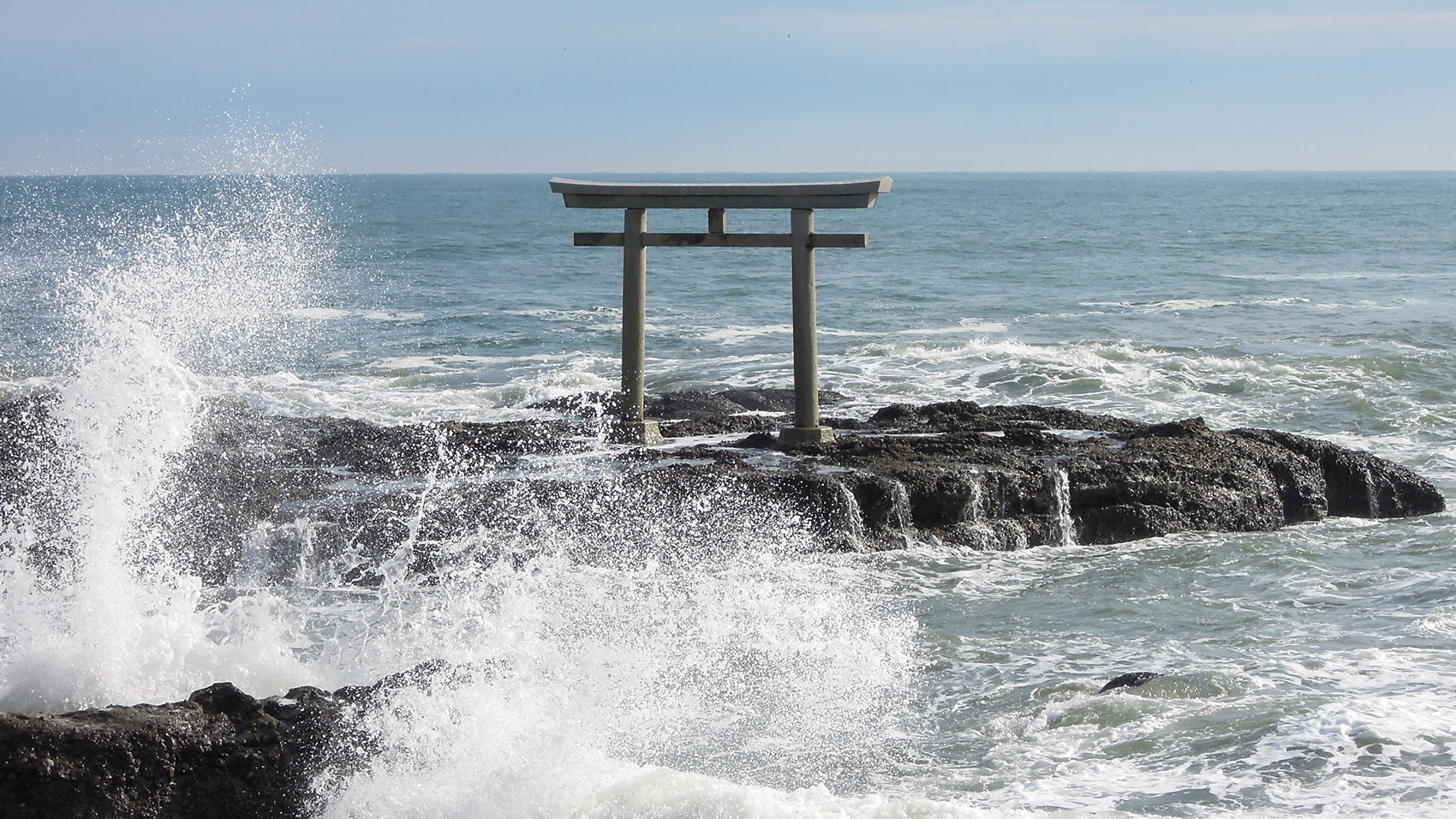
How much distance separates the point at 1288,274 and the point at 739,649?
98.3ft

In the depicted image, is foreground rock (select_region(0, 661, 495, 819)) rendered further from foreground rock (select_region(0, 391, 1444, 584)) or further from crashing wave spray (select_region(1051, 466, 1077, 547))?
crashing wave spray (select_region(1051, 466, 1077, 547))

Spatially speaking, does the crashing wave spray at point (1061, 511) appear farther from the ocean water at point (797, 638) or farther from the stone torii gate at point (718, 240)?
the stone torii gate at point (718, 240)

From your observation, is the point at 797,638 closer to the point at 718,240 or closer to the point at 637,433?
the point at 637,433

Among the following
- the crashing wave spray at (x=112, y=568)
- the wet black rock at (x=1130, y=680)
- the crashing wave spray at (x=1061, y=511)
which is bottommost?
the wet black rock at (x=1130, y=680)

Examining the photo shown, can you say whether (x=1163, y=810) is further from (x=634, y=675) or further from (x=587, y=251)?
(x=587, y=251)

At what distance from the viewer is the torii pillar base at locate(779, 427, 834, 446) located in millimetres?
9281

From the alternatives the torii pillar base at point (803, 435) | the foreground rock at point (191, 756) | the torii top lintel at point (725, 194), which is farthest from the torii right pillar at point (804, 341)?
the foreground rock at point (191, 756)

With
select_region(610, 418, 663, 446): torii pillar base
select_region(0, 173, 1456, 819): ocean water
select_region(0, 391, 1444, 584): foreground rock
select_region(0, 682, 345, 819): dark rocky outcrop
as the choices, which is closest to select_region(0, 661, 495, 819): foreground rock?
select_region(0, 682, 345, 819): dark rocky outcrop

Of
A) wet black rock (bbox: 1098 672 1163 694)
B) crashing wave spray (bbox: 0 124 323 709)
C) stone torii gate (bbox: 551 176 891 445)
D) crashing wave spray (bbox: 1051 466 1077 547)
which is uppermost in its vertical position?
stone torii gate (bbox: 551 176 891 445)

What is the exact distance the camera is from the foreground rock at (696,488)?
7.36 metres

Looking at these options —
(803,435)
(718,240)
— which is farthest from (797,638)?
(718,240)

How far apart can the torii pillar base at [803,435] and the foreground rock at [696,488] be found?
0.17 m

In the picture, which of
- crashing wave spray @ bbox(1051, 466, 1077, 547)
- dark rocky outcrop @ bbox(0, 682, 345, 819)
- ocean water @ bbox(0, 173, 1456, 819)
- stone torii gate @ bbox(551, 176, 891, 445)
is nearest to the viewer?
dark rocky outcrop @ bbox(0, 682, 345, 819)

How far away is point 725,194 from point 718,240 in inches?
13.8
